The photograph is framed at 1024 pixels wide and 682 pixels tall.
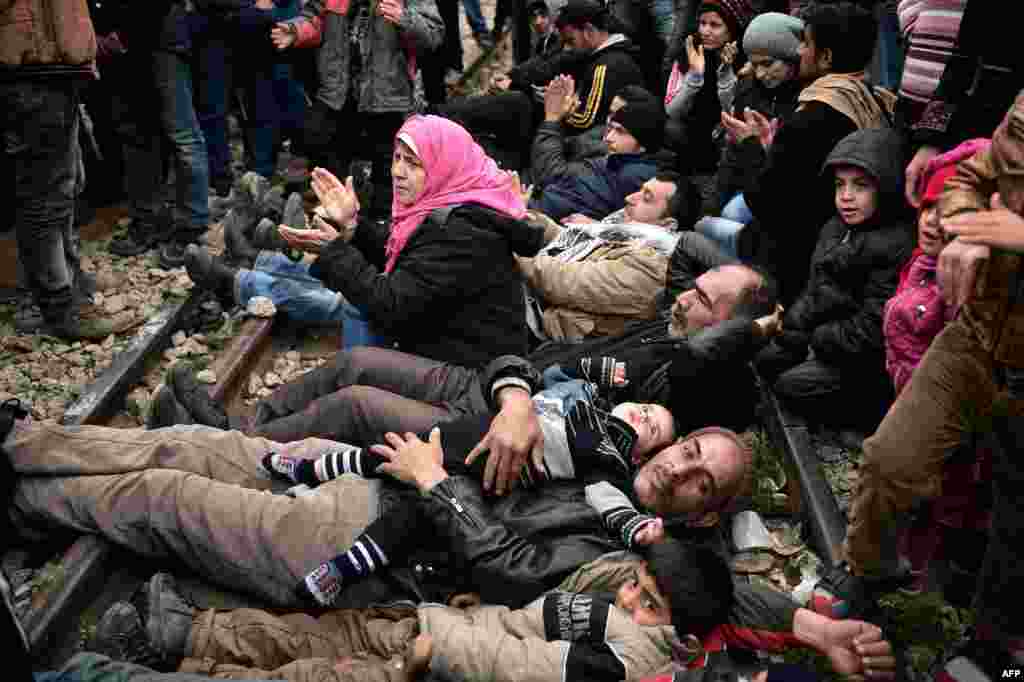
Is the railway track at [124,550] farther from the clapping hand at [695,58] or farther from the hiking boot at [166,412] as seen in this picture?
the clapping hand at [695,58]

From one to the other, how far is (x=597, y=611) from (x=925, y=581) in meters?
1.24

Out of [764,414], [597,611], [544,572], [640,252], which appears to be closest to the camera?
[597,611]

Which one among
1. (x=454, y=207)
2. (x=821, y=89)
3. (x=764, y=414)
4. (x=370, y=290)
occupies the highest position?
(x=821, y=89)

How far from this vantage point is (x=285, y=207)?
5762mm

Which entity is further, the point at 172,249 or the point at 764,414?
the point at 172,249

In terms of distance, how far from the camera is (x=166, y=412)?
396 centimetres

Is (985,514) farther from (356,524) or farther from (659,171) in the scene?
(659,171)

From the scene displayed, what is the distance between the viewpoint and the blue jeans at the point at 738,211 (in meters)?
5.30

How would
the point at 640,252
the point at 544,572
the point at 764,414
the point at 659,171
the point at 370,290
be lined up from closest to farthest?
the point at 544,572 → the point at 370,290 → the point at 764,414 → the point at 640,252 → the point at 659,171

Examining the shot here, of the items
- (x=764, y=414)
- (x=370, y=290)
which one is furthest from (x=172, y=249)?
(x=764, y=414)

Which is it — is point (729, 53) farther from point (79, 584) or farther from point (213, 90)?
point (79, 584)

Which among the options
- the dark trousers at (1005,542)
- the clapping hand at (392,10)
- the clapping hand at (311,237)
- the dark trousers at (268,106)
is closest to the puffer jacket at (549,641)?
the dark trousers at (1005,542)

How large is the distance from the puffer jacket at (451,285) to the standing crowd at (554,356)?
15 millimetres

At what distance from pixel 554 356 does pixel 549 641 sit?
178 centimetres
